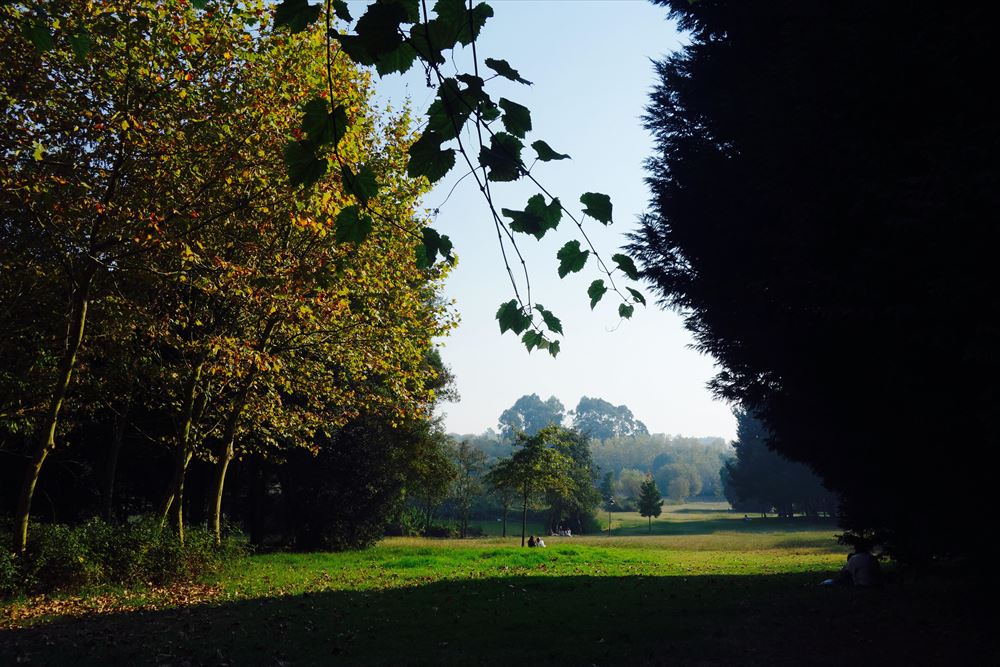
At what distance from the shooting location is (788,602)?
36.6ft

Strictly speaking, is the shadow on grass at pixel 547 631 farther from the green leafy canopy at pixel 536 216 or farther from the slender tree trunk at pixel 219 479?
the slender tree trunk at pixel 219 479

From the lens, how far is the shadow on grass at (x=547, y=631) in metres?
7.93

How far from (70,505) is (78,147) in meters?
17.3

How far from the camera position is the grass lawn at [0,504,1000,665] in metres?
8.00

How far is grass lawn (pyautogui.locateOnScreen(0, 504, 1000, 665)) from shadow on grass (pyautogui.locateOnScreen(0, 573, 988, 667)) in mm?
26

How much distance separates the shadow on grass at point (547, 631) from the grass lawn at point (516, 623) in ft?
0.08

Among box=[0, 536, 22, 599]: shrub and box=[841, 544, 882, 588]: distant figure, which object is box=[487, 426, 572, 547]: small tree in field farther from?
box=[0, 536, 22, 599]: shrub

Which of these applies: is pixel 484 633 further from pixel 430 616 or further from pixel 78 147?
pixel 78 147

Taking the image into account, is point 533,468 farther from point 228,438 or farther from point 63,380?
point 63,380

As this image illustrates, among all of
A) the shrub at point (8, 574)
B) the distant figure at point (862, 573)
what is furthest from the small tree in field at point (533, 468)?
the shrub at point (8, 574)

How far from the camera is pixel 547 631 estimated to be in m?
9.45

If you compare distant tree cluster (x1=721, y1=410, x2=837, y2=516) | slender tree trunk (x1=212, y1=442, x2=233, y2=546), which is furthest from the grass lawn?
distant tree cluster (x1=721, y1=410, x2=837, y2=516)

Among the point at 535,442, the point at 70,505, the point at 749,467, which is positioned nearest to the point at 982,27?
the point at 70,505

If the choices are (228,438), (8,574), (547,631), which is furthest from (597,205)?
(228,438)
